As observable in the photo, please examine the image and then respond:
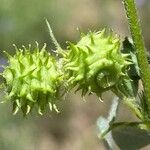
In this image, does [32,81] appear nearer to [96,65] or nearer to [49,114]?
[96,65]

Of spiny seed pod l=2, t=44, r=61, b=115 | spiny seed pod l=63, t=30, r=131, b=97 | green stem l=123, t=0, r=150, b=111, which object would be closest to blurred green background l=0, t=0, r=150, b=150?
spiny seed pod l=2, t=44, r=61, b=115

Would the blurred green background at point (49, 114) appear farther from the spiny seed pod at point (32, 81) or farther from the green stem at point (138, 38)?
the green stem at point (138, 38)

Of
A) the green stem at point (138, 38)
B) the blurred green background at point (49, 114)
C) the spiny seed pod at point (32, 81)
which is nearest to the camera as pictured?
the green stem at point (138, 38)

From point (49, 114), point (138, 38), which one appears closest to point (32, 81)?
point (138, 38)

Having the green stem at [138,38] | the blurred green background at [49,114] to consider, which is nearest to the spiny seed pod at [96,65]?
the green stem at [138,38]

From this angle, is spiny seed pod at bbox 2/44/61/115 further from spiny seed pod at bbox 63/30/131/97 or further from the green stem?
the green stem

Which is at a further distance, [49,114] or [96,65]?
[49,114]
